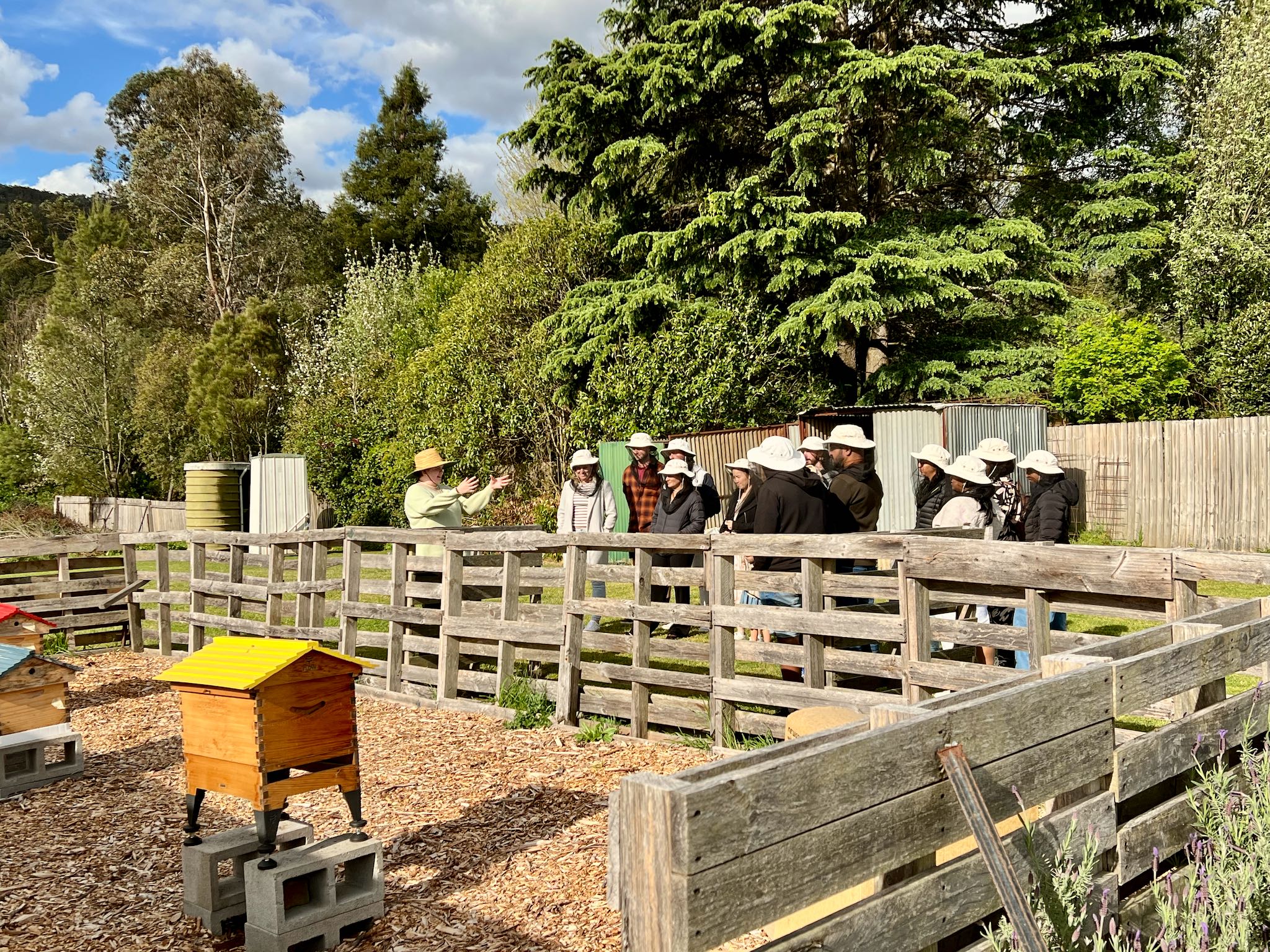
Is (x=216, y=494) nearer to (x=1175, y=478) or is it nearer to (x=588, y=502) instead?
(x=588, y=502)

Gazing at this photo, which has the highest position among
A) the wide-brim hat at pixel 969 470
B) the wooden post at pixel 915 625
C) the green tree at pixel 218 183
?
the green tree at pixel 218 183

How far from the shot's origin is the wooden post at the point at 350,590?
9.97m

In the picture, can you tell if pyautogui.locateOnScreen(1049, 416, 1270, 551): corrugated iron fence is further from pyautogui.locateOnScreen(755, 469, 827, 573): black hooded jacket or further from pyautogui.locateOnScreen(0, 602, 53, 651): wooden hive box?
pyautogui.locateOnScreen(0, 602, 53, 651): wooden hive box

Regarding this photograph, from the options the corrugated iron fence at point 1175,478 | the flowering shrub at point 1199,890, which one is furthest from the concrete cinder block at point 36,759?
the corrugated iron fence at point 1175,478

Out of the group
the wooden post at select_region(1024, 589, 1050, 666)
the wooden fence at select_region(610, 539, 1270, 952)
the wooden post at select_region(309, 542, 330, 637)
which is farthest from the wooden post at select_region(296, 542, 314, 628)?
the wooden fence at select_region(610, 539, 1270, 952)

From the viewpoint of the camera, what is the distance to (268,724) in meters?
4.74

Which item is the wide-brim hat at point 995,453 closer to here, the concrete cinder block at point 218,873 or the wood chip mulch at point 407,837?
the wood chip mulch at point 407,837

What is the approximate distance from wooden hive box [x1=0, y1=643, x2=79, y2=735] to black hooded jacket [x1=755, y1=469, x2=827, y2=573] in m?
4.97

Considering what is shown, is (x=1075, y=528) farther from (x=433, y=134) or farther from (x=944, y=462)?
(x=433, y=134)

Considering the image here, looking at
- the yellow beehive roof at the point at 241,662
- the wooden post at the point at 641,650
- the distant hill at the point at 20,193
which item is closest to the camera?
the yellow beehive roof at the point at 241,662

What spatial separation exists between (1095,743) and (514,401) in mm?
21269

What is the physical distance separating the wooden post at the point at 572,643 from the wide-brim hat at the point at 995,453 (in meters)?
3.45

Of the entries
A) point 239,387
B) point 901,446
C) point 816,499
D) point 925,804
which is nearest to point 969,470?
point 816,499

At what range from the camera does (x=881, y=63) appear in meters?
21.3
